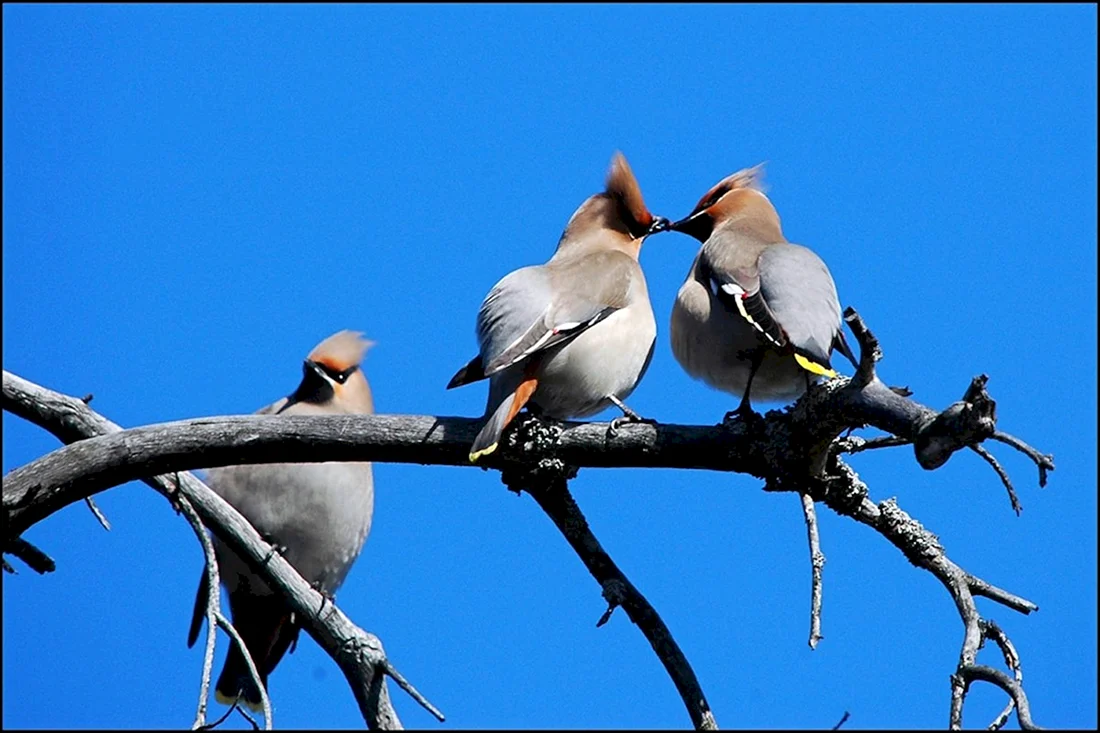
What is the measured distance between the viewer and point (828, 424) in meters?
3.35

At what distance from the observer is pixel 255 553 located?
4480 mm

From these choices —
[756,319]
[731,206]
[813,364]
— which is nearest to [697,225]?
[731,206]

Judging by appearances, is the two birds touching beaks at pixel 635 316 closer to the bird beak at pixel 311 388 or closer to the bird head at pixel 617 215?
the bird head at pixel 617 215

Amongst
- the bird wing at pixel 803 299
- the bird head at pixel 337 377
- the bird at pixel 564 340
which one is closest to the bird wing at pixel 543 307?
the bird at pixel 564 340

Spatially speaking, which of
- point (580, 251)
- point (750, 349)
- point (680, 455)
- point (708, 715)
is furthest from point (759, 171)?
point (708, 715)

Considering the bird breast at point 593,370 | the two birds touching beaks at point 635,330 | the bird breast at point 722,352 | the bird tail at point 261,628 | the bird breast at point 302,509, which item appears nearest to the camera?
the two birds touching beaks at point 635,330

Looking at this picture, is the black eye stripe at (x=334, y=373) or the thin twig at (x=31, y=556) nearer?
the thin twig at (x=31, y=556)

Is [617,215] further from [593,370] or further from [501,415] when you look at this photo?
[501,415]

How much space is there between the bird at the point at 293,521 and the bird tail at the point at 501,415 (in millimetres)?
1840

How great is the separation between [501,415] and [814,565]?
2.91 ft

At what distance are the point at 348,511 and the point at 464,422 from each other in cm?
231

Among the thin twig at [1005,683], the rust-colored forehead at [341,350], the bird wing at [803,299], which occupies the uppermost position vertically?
the rust-colored forehead at [341,350]

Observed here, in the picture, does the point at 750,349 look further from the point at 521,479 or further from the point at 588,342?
the point at 521,479

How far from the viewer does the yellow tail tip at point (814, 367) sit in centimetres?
362
